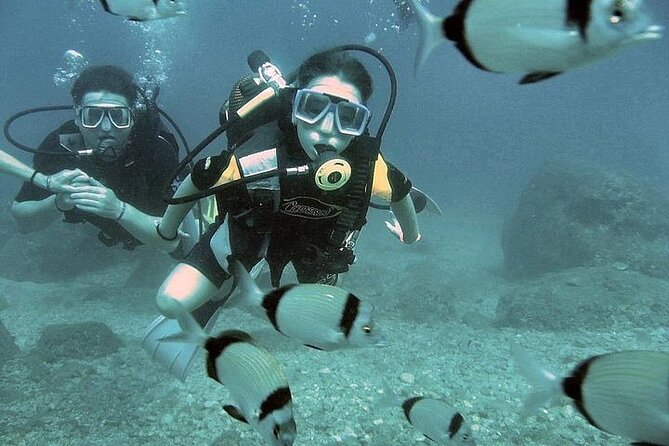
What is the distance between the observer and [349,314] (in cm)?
191

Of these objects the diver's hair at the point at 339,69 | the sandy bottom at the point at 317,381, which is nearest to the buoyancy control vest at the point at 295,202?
the diver's hair at the point at 339,69

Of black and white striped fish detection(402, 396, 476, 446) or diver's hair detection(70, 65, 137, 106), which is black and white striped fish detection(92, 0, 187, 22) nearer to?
black and white striped fish detection(402, 396, 476, 446)

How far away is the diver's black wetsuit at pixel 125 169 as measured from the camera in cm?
584

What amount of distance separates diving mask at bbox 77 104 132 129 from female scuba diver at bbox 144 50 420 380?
180 centimetres

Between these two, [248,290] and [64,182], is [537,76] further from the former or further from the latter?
[64,182]

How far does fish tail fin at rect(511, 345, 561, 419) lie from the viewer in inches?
65.0

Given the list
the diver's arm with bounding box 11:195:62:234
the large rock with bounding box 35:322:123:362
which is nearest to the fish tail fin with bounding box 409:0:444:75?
the diver's arm with bounding box 11:195:62:234

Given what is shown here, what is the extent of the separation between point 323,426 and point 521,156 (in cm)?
8311

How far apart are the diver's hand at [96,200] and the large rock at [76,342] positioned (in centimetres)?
286

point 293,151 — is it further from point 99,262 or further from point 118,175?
point 99,262

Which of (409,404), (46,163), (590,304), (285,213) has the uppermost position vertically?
(285,213)

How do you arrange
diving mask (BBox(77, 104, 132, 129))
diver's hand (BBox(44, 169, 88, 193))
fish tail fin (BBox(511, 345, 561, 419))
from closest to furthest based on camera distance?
fish tail fin (BBox(511, 345, 561, 419)), diver's hand (BBox(44, 169, 88, 193)), diving mask (BBox(77, 104, 132, 129))

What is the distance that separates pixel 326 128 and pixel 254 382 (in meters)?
2.14

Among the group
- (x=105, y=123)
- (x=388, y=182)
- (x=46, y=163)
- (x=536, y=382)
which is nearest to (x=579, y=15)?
(x=536, y=382)
